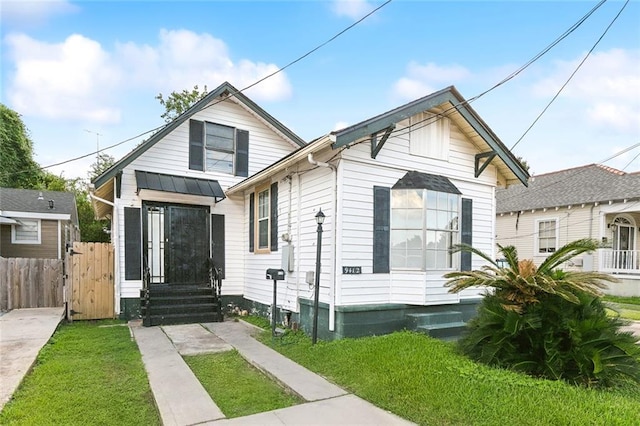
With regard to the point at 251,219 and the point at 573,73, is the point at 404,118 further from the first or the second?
the point at 251,219

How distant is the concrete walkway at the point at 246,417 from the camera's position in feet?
11.0

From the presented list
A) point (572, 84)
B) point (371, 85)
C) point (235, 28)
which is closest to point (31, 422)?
point (235, 28)

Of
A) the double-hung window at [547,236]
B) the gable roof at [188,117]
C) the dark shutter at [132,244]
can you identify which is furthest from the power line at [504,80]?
the double-hung window at [547,236]

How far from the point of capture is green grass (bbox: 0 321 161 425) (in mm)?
3436

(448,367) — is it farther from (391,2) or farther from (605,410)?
(391,2)

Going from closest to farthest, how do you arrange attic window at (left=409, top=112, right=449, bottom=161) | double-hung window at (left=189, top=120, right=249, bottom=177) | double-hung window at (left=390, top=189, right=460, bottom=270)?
double-hung window at (left=390, top=189, right=460, bottom=270), attic window at (left=409, top=112, right=449, bottom=161), double-hung window at (left=189, top=120, right=249, bottom=177)

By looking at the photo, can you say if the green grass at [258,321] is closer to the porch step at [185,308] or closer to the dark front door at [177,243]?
the porch step at [185,308]

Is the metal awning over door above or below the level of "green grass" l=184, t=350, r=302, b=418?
above

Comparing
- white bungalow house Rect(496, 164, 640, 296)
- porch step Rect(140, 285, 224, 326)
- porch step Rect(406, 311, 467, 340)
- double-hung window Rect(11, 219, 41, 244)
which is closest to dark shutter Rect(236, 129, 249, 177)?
porch step Rect(140, 285, 224, 326)

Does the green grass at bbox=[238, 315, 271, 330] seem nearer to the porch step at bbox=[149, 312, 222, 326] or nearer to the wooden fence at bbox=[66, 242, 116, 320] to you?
the porch step at bbox=[149, 312, 222, 326]

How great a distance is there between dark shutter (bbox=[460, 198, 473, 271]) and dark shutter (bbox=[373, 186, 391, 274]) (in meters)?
1.81

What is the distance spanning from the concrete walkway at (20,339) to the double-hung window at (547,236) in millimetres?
17459

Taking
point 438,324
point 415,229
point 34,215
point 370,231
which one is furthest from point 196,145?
point 34,215

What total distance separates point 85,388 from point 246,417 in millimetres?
2137
